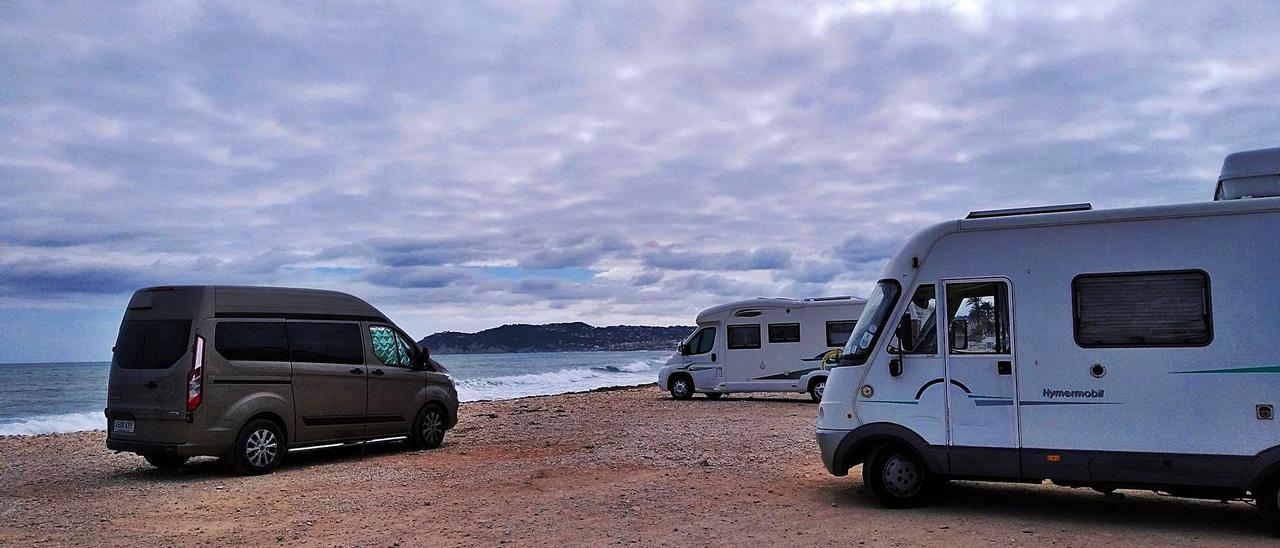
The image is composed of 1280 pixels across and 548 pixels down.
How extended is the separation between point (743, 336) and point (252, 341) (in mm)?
13788

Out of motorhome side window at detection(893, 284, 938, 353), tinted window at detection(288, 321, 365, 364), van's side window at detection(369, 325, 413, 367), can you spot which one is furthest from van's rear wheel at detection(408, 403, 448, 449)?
motorhome side window at detection(893, 284, 938, 353)

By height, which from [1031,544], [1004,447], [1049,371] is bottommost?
[1031,544]

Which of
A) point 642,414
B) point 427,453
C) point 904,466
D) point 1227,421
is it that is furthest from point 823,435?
point 642,414

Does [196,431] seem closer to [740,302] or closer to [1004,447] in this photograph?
[1004,447]

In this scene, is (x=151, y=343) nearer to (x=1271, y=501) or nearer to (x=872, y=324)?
(x=872, y=324)

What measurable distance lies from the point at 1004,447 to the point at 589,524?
138 inches

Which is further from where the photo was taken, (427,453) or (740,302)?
(740,302)

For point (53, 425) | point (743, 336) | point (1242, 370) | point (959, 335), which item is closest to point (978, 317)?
point (959, 335)

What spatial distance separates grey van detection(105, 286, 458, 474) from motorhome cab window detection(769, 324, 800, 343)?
37.8 ft

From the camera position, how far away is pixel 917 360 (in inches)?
329

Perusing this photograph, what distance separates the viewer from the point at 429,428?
44.4 ft

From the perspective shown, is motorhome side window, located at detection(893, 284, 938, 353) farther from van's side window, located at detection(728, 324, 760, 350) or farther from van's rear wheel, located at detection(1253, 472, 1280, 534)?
van's side window, located at detection(728, 324, 760, 350)

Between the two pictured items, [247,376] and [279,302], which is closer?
[247,376]

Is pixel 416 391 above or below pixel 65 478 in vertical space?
above
